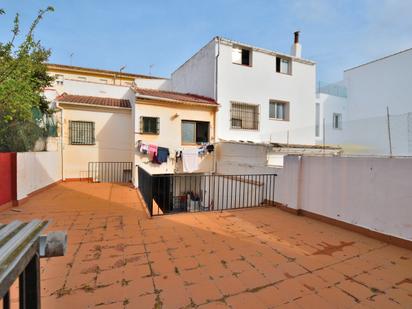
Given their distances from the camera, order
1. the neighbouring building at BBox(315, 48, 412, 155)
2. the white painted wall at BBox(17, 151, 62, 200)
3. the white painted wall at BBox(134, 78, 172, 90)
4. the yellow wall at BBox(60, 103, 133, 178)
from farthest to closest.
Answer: the white painted wall at BBox(134, 78, 172, 90) < the yellow wall at BBox(60, 103, 133, 178) < the white painted wall at BBox(17, 151, 62, 200) < the neighbouring building at BBox(315, 48, 412, 155)

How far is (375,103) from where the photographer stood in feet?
45.6

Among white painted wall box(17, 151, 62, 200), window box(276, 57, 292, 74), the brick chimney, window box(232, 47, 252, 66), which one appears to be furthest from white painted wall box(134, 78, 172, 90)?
the brick chimney

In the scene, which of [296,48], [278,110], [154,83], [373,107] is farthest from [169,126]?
[373,107]

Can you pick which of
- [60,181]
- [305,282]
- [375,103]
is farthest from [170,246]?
[375,103]

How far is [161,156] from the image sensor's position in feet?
31.3

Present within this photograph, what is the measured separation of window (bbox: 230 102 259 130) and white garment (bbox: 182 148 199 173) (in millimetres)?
2602

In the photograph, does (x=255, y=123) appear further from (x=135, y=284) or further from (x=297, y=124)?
(x=135, y=284)

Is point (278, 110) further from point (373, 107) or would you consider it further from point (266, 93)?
point (373, 107)

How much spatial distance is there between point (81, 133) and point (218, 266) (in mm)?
10164

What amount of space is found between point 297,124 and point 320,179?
848cm

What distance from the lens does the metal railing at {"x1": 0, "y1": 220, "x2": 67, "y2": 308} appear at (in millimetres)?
924

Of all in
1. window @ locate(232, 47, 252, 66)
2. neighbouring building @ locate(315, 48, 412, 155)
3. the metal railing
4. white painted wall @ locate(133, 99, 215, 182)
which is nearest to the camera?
the metal railing

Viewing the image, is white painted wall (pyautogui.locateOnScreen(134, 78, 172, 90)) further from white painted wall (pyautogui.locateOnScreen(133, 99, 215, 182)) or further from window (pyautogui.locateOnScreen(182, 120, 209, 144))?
window (pyautogui.locateOnScreen(182, 120, 209, 144))

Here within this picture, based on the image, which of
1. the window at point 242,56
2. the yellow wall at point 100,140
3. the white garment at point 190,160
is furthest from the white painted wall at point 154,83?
the white garment at point 190,160
